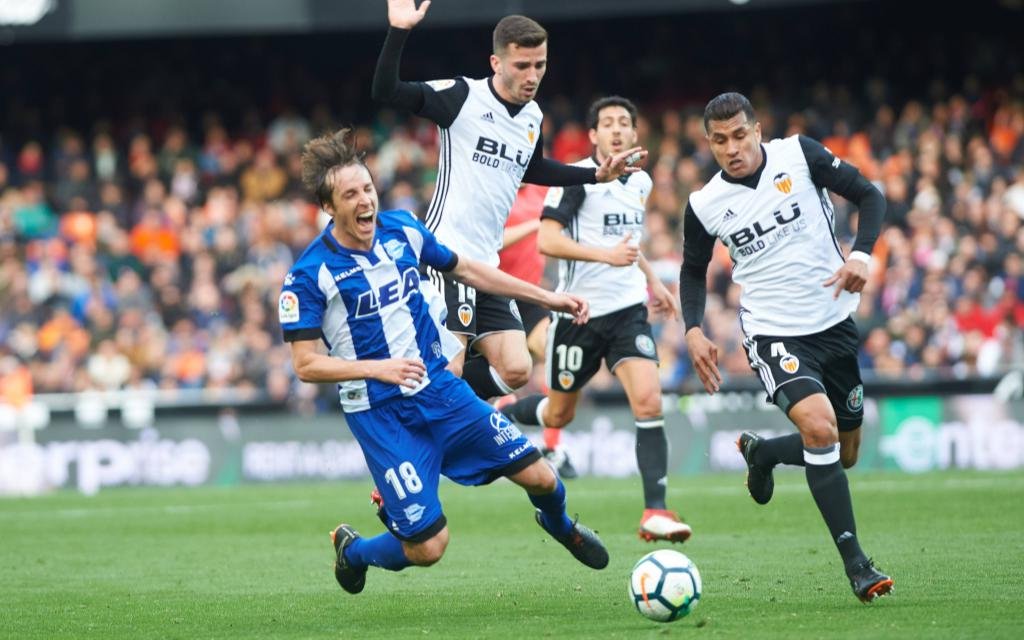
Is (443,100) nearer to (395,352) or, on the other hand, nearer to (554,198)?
(554,198)

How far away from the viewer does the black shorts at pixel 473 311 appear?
9820mm

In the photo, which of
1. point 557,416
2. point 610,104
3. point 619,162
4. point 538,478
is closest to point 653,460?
point 557,416

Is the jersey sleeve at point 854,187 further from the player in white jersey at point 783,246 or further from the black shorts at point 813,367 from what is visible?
the black shorts at point 813,367

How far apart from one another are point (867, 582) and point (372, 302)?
2.67m

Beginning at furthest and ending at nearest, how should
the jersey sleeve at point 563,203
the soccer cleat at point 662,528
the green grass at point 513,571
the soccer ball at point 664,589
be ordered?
1. the jersey sleeve at point 563,203
2. the soccer cleat at point 662,528
3. the green grass at point 513,571
4. the soccer ball at point 664,589

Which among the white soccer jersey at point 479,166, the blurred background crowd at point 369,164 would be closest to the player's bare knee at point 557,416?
the white soccer jersey at point 479,166

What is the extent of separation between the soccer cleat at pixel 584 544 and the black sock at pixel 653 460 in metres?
1.95

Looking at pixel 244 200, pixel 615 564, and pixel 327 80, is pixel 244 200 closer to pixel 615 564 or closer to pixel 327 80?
pixel 327 80

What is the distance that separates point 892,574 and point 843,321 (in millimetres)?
1396

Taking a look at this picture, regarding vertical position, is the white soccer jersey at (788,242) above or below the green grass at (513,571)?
above

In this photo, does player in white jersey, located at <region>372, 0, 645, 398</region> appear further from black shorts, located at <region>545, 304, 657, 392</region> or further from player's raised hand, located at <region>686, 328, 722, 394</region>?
black shorts, located at <region>545, 304, 657, 392</region>

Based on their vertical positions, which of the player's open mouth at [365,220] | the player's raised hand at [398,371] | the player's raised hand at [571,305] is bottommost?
the player's raised hand at [398,371]

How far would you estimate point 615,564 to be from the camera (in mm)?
9234

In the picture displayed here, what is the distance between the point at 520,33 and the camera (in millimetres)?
8969
